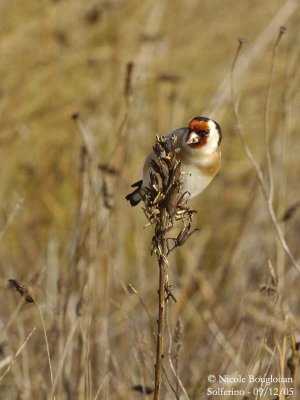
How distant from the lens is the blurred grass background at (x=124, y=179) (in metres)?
2.24

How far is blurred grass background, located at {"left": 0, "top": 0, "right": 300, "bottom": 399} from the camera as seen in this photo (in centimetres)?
224

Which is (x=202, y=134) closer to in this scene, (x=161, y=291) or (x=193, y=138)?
(x=193, y=138)

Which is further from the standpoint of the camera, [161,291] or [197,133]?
[197,133]

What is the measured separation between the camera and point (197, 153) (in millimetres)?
1735

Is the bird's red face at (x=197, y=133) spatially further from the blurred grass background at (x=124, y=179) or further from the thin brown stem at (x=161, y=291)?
the thin brown stem at (x=161, y=291)

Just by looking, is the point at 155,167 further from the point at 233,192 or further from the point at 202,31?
the point at 202,31

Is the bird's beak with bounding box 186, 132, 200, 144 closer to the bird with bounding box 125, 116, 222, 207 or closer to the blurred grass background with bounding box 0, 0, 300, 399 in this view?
the bird with bounding box 125, 116, 222, 207

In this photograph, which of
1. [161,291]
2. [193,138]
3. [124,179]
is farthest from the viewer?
[124,179]

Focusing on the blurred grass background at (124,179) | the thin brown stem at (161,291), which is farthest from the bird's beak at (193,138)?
the thin brown stem at (161,291)

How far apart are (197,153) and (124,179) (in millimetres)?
1488

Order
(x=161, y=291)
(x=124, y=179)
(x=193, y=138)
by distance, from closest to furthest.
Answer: (x=161, y=291)
(x=193, y=138)
(x=124, y=179)

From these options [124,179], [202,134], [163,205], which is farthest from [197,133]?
[124,179]

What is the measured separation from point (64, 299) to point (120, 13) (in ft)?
7.67

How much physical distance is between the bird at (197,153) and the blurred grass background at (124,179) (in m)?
0.26
